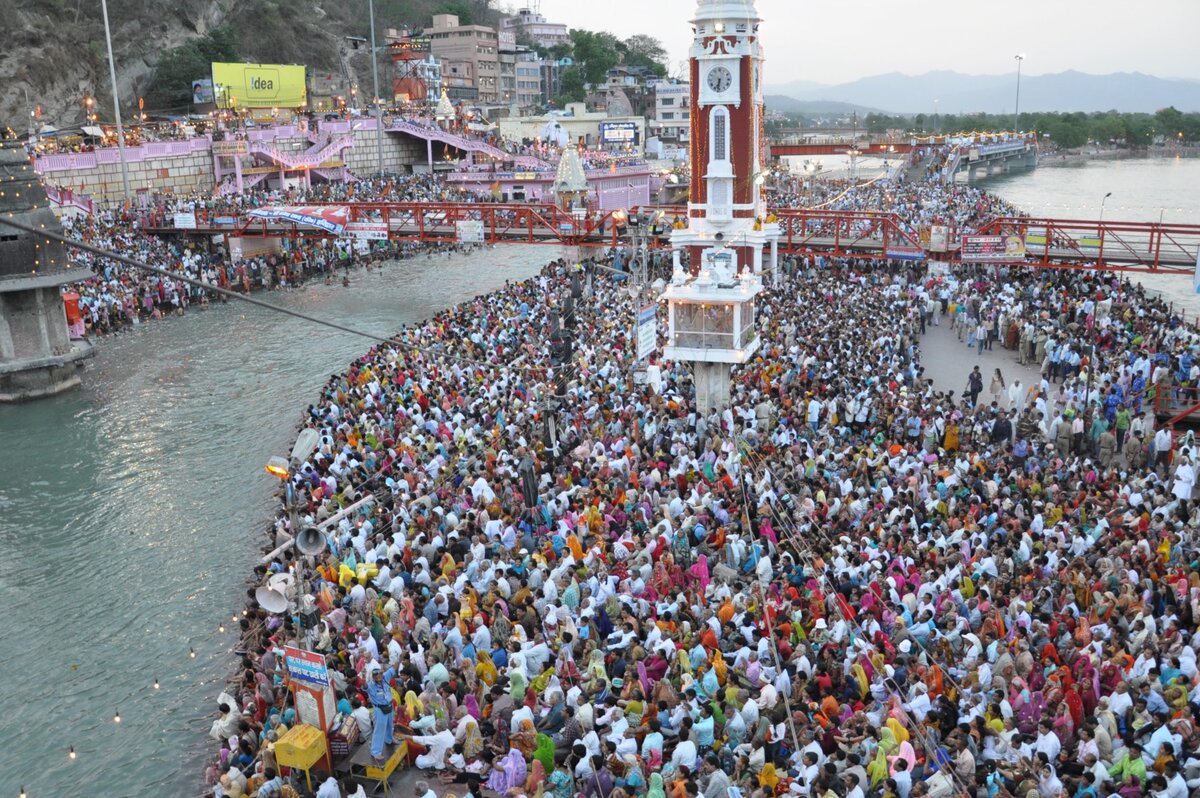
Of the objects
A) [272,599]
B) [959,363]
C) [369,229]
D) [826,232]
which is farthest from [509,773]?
[826,232]

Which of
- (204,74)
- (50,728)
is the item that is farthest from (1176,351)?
(204,74)

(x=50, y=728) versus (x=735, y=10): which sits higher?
(x=735, y=10)

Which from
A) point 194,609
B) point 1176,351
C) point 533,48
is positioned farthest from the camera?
point 533,48

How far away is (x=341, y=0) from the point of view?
292 feet

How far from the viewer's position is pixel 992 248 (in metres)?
25.6

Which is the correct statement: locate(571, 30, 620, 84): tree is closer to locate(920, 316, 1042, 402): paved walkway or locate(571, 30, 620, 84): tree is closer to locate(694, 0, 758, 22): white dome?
locate(694, 0, 758, 22): white dome

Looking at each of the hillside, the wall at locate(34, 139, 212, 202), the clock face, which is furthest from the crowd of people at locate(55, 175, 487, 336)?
the clock face

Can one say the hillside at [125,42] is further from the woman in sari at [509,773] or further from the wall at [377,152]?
the woman in sari at [509,773]

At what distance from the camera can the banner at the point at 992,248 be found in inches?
1006

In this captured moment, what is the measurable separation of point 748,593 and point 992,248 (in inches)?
686

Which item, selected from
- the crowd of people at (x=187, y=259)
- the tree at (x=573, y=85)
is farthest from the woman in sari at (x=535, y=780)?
the tree at (x=573, y=85)

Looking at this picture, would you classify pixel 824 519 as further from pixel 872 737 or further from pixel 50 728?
pixel 50 728

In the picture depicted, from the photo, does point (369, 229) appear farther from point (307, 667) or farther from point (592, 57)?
point (592, 57)

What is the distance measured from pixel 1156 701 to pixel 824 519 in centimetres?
502
